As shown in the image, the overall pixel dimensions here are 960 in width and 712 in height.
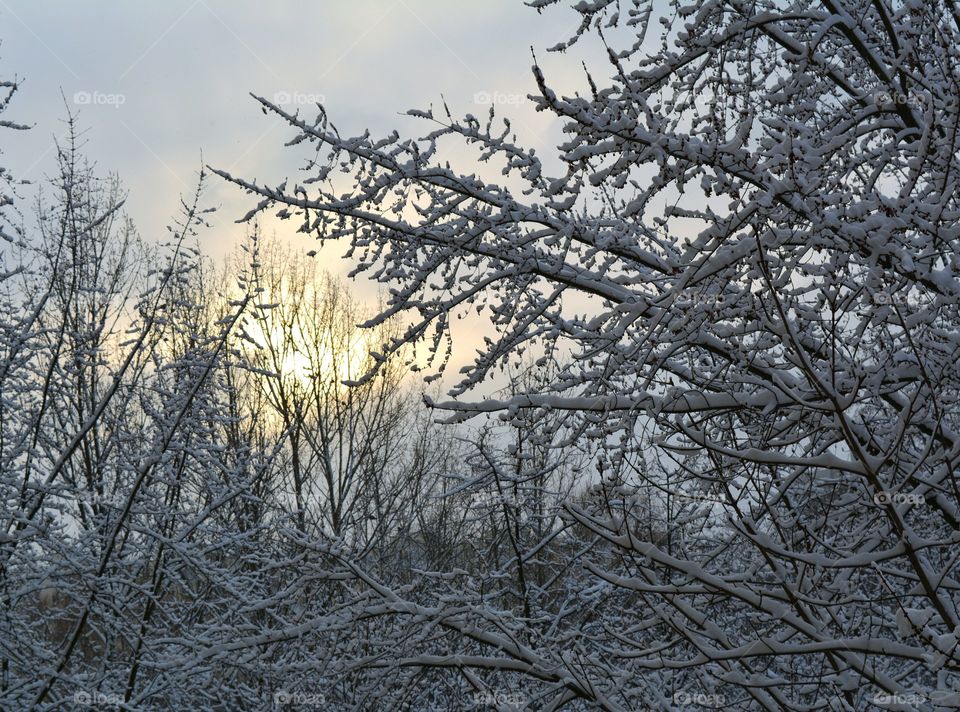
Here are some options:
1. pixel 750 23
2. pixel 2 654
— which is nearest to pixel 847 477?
pixel 750 23

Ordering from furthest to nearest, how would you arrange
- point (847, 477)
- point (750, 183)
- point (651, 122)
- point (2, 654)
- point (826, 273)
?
point (2, 654), point (847, 477), point (826, 273), point (750, 183), point (651, 122)

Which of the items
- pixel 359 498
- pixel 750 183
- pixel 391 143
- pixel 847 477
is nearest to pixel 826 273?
pixel 750 183

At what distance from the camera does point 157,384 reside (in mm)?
7250

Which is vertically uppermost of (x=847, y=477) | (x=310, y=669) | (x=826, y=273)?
(x=826, y=273)

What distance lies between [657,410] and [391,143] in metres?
2.08

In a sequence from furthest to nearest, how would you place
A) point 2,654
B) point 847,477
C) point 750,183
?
point 2,654
point 847,477
point 750,183

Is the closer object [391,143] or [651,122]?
[651,122]

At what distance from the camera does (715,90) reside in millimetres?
3826

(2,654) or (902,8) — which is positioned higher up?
(902,8)

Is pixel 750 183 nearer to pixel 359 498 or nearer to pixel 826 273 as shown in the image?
pixel 826 273

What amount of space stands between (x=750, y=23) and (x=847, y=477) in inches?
90.0

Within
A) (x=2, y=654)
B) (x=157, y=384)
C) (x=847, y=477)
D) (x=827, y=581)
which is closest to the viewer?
(x=827, y=581)

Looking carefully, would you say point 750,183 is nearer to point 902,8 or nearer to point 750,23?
point 750,23

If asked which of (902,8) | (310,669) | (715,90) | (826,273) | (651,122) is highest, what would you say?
(902,8)
